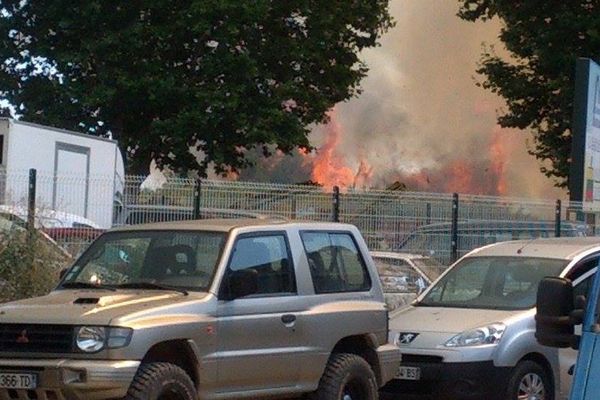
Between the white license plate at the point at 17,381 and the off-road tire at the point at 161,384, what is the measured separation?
71cm

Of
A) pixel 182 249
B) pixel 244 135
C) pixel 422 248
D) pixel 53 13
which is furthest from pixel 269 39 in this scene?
pixel 182 249

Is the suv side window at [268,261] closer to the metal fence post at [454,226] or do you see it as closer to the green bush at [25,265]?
the green bush at [25,265]

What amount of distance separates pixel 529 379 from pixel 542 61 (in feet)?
77.1

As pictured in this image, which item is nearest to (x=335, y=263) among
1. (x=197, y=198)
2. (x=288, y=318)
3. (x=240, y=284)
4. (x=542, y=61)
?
(x=288, y=318)

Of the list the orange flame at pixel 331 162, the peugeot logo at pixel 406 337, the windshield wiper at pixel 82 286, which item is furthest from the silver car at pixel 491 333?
the orange flame at pixel 331 162

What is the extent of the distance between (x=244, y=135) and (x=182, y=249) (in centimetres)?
2609

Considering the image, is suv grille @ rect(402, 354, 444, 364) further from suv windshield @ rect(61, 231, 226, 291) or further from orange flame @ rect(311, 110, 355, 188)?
orange flame @ rect(311, 110, 355, 188)

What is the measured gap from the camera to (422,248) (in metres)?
21.7

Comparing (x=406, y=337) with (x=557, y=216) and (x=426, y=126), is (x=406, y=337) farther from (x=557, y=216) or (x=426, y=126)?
(x=426, y=126)

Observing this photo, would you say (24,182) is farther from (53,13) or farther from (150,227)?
(53,13)

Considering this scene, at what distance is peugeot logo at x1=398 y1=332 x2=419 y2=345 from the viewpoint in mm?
13516

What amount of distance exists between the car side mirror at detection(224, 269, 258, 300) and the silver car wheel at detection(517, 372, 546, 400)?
→ 3671mm

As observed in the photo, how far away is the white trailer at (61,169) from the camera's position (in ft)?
58.0

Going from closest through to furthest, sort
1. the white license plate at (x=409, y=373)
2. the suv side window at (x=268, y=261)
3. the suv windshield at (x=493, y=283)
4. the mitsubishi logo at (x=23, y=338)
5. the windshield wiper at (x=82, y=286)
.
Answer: the mitsubishi logo at (x=23, y=338) → the windshield wiper at (x=82, y=286) → the suv side window at (x=268, y=261) → the white license plate at (x=409, y=373) → the suv windshield at (x=493, y=283)
